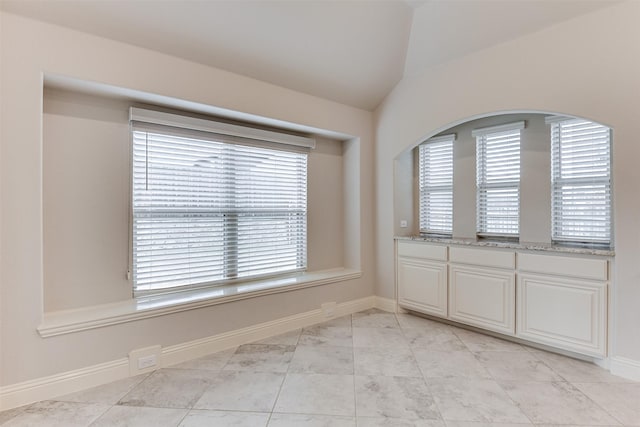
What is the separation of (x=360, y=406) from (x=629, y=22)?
3473 millimetres

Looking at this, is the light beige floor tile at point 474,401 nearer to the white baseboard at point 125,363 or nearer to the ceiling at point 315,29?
the white baseboard at point 125,363

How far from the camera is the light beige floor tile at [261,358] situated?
2.59 meters

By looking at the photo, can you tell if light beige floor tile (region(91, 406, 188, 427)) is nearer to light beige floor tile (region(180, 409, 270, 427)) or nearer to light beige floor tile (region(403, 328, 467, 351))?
light beige floor tile (region(180, 409, 270, 427))

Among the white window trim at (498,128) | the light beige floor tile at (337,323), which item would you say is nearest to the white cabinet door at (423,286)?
the light beige floor tile at (337,323)

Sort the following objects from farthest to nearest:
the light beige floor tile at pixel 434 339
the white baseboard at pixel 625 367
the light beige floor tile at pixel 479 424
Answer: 1. the light beige floor tile at pixel 434 339
2. the white baseboard at pixel 625 367
3. the light beige floor tile at pixel 479 424

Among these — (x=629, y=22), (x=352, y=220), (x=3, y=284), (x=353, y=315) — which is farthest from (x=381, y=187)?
(x=3, y=284)

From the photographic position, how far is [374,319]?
378 cm

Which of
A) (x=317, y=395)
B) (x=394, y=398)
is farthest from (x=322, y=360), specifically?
(x=394, y=398)

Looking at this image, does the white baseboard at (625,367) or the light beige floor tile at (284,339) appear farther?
the light beige floor tile at (284,339)

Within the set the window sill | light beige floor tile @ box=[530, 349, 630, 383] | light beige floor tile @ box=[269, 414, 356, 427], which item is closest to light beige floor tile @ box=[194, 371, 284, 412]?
light beige floor tile @ box=[269, 414, 356, 427]

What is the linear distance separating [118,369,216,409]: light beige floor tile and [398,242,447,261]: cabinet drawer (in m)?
2.56

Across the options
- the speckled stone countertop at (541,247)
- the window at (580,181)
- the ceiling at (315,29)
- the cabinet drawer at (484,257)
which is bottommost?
the cabinet drawer at (484,257)

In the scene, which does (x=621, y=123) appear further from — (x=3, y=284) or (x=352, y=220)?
(x=3, y=284)

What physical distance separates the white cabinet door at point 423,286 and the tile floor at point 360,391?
0.61 meters
